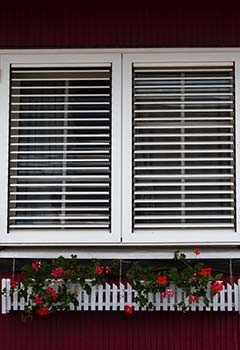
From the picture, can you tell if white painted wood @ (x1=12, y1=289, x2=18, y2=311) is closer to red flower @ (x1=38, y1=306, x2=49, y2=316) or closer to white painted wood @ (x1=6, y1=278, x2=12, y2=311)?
white painted wood @ (x1=6, y1=278, x2=12, y2=311)

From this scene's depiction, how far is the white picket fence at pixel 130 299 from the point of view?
3557 millimetres

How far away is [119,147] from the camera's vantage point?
12.1 feet

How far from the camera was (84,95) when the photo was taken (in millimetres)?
3787

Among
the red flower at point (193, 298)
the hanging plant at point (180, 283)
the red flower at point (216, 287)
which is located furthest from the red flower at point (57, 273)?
the red flower at point (216, 287)

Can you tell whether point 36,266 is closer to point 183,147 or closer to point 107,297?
point 107,297

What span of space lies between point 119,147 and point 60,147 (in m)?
0.36

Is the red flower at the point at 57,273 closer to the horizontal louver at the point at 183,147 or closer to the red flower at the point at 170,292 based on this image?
the horizontal louver at the point at 183,147

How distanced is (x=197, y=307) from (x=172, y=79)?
131 centimetres
